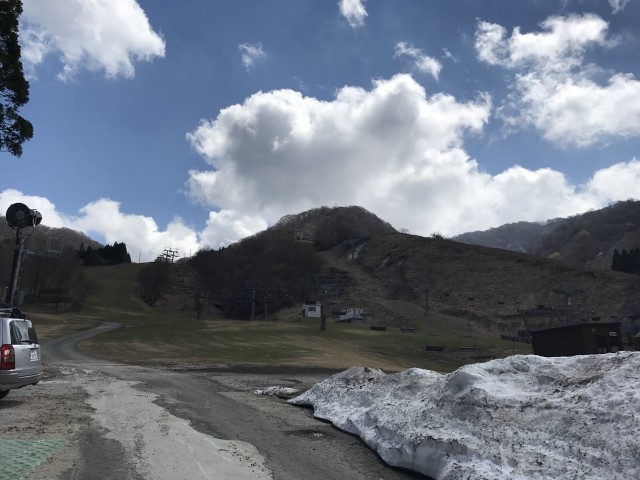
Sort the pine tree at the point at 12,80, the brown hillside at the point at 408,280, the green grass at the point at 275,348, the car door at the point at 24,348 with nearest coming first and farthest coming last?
the car door at the point at 24,348 → the pine tree at the point at 12,80 → the green grass at the point at 275,348 → the brown hillside at the point at 408,280

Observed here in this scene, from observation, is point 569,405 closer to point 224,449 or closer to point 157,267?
point 224,449

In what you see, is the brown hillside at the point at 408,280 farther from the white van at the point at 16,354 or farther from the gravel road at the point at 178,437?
the white van at the point at 16,354

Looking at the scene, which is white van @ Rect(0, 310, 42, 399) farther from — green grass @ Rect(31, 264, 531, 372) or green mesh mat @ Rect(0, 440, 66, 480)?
green grass @ Rect(31, 264, 531, 372)

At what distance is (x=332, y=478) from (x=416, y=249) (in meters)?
147

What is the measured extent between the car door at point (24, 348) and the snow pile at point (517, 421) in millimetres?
7092

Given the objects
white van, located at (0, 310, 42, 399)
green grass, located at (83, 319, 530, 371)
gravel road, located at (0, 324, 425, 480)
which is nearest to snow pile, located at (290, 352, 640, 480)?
gravel road, located at (0, 324, 425, 480)

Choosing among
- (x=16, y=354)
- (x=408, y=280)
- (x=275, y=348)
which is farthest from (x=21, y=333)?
(x=408, y=280)

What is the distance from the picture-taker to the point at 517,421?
21.5 feet

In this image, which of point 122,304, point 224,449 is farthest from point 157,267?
point 224,449

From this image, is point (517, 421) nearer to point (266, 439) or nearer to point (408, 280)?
point (266, 439)

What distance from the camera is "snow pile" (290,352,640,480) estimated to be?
5543 millimetres

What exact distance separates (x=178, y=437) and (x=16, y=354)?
464 centimetres

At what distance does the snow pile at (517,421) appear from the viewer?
5.54 m

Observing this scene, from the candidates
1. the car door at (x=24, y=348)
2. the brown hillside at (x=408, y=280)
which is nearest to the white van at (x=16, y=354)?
the car door at (x=24, y=348)
